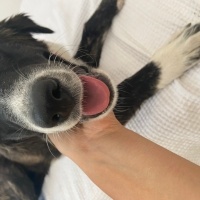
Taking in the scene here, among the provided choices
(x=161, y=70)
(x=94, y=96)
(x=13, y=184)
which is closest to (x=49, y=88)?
(x=94, y=96)

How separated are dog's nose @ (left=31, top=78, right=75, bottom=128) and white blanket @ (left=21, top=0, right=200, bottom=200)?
0.30 metres

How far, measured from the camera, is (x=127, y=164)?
3.21 ft

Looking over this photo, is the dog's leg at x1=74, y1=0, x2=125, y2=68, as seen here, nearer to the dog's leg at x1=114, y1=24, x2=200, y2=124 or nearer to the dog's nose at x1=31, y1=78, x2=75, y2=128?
the dog's leg at x1=114, y1=24, x2=200, y2=124

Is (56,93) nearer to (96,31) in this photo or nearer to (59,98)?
(59,98)

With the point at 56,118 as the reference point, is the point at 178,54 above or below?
above

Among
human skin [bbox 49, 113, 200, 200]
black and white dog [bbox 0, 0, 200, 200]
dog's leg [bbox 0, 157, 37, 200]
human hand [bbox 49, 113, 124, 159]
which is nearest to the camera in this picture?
human skin [bbox 49, 113, 200, 200]

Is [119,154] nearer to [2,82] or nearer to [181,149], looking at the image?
[181,149]

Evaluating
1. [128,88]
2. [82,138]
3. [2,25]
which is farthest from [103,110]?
[2,25]

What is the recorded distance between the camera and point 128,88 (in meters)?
A: 1.28

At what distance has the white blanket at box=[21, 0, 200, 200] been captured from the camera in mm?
1099

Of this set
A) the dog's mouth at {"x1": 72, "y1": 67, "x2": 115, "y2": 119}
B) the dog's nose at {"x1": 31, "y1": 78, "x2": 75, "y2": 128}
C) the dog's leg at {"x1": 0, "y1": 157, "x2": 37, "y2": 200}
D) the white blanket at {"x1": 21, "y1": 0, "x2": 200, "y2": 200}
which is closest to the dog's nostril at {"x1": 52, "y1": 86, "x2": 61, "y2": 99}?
the dog's nose at {"x1": 31, "y1": 78, "x2": 75, "y2": 128}

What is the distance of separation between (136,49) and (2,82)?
440 millimetres

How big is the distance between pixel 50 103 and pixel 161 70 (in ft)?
1.42

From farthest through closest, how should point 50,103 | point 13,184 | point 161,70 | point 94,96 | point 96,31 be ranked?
point 96,31
point 13,184
point 161,70
point 94,96
point 50,103
